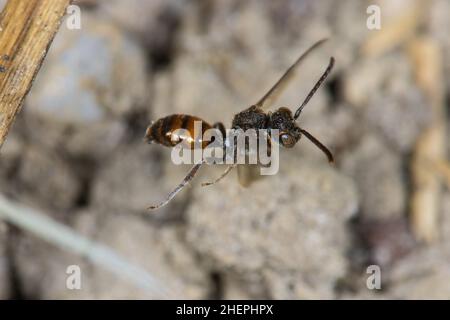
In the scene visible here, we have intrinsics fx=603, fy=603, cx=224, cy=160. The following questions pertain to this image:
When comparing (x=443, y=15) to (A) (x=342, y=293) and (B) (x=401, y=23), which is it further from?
(A) (x=342, y=293)

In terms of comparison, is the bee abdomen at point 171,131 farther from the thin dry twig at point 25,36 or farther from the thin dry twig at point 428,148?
the thin dry twig at point 428,148

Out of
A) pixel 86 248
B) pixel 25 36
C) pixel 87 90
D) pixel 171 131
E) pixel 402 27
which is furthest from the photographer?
pixel 402 27

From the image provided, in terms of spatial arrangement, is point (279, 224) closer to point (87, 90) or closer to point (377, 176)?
point (377, 176)

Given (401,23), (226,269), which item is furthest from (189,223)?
(401,23)

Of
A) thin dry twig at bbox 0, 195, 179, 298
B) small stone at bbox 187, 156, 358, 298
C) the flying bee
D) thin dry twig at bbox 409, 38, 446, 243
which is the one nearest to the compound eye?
the flying bee

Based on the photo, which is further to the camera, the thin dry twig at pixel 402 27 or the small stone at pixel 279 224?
the thin dry twig at pixel 402 27

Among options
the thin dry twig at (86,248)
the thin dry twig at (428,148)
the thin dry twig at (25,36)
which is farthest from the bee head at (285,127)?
the thin dry twig at (25,36)

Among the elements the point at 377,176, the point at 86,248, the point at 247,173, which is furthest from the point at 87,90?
the point at 377,176

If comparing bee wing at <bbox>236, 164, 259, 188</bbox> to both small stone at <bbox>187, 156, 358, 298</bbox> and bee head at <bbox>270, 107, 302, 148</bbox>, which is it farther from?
bee head at <bbox>270, 107, 302, 148</bbox>

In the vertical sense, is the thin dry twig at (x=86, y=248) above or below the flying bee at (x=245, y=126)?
below
